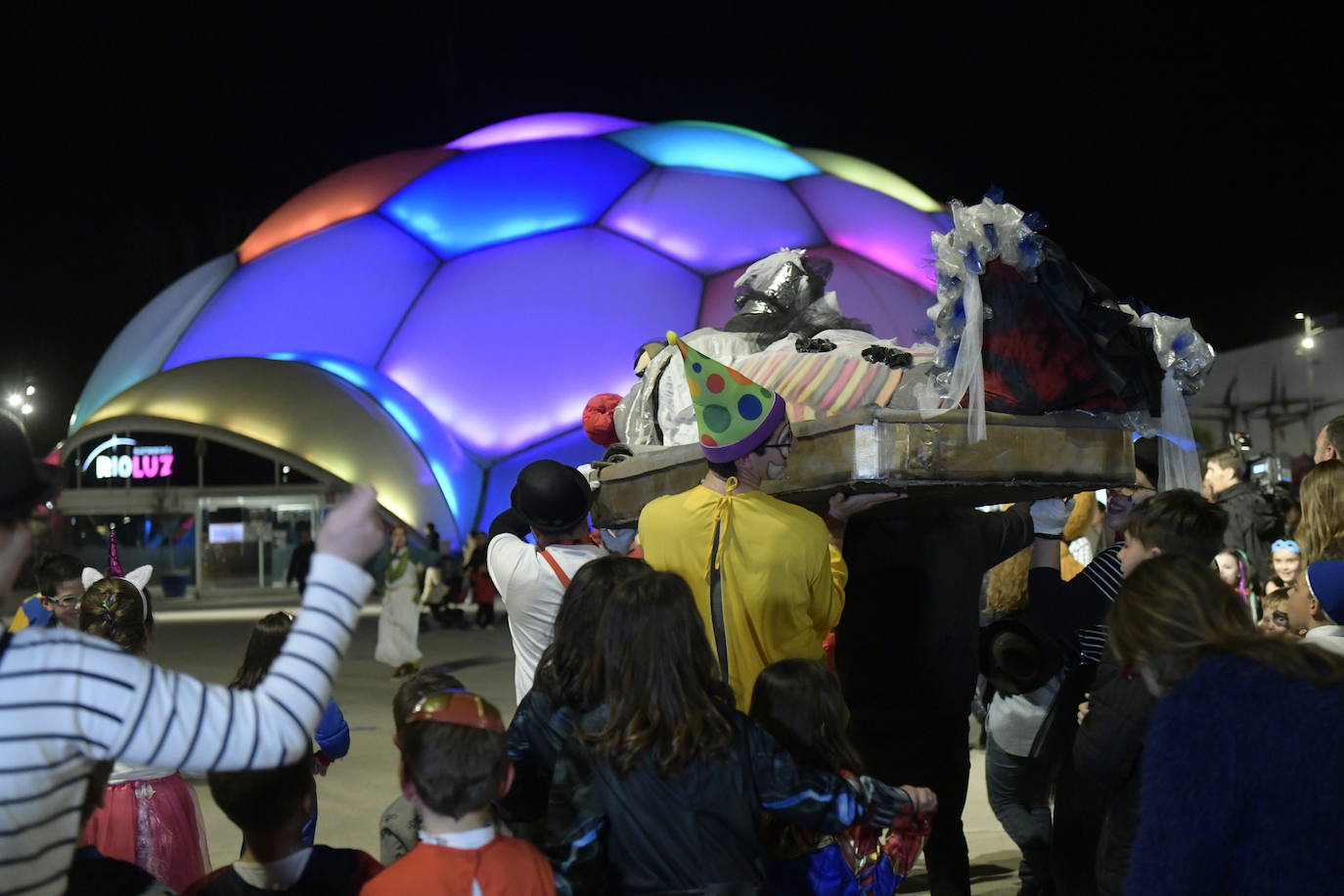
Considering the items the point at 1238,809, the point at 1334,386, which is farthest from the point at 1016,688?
the point at 1334,386

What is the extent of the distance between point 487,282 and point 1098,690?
1553 centimetres

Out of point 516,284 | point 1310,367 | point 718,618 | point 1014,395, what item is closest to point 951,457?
Answer: point 1014,395

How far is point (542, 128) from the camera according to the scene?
20.1m

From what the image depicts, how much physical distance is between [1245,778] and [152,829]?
2.88 m

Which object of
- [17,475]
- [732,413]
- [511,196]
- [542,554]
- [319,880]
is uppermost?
[511,196]

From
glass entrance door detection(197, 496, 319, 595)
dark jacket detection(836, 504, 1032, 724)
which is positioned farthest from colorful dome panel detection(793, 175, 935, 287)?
dark jacket detection(836, 504, 1032, 724)

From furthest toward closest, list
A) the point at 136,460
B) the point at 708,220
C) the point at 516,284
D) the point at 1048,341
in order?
the point at 136,460 → the point at 708,220 → the point at 516,284 → the point at 1048,341

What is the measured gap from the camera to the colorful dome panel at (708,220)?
17828mm

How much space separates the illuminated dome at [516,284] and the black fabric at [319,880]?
1485 cm

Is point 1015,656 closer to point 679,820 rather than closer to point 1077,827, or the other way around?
point 1077,827

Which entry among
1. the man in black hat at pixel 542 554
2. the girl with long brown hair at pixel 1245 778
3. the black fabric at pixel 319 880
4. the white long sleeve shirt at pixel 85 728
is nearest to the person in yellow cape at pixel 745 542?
the man in black hat at pixel 542 554

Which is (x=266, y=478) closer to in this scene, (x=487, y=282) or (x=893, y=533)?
(x=487, y=282)

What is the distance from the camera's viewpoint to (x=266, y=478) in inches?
1137

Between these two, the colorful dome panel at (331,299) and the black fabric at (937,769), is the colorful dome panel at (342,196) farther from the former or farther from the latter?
the black fabric at (937,769)
